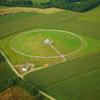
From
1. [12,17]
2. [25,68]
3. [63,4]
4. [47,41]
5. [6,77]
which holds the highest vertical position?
[63,4]

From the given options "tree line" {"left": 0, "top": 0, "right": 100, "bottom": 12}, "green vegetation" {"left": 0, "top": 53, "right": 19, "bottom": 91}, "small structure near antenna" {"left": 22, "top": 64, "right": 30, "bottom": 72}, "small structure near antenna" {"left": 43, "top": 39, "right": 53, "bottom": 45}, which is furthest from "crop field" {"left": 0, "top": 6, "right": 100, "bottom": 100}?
"tree line" {"left": 0, "top": 0, "right": 100, "bottom": 12}

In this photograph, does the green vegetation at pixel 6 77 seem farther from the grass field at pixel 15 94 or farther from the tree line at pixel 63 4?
the tree line at pixel 63 4

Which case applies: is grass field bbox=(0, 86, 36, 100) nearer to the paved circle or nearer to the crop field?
the crop field

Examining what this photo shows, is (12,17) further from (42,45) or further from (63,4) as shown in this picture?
(42,45)

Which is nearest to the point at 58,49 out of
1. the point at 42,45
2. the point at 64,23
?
the point at 42,45

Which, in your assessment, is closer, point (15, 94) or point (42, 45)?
point (15, 94)

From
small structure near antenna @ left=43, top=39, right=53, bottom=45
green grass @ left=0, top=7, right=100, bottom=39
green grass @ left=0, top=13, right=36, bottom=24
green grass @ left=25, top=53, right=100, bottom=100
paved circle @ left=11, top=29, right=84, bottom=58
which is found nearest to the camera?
green grass @ left=25, top=53, right=100, bottom=100

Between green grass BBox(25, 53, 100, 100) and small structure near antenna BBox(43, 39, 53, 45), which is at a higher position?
small structure near antenna BBox(43, 39, 53, 45)

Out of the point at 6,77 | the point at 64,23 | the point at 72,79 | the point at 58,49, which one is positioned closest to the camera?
the point at 72,79

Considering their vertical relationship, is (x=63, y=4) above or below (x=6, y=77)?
above
